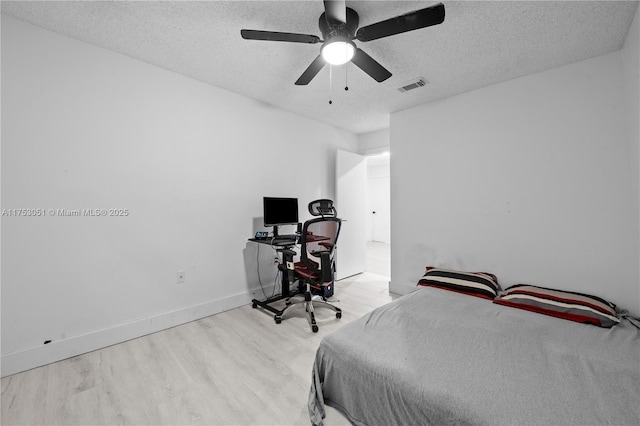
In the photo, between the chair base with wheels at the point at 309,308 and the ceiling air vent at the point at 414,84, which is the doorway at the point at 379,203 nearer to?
the ceiling air vent at the point at 414,84

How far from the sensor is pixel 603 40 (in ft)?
6.89

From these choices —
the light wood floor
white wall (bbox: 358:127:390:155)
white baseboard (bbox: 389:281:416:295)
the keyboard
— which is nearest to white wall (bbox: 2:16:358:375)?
the light wood floor

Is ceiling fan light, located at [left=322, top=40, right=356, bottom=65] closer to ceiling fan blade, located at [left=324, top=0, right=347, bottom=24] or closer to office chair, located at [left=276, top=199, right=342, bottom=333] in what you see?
ceiling fan blade, located at [left=324, top=0, right=347, bottom=24]

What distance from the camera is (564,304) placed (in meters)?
2.07

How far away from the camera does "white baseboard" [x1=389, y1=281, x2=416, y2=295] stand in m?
3.52

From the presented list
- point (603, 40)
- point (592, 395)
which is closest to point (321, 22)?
point (603, 40)

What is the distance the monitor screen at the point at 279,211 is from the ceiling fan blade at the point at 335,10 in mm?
2079

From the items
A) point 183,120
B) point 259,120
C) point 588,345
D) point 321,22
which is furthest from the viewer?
point 259,120

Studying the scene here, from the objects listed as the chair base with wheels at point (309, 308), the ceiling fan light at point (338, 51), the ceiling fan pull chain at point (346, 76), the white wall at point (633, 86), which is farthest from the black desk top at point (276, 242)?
the white wall at point (633, 86)

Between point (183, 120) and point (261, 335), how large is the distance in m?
2.36

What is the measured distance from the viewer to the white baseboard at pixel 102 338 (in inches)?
74.9

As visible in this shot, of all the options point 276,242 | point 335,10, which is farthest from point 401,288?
point 335,10

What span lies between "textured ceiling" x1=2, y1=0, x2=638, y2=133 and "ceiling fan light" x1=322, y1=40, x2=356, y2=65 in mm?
286

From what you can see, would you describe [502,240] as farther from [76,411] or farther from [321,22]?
[76,411]
